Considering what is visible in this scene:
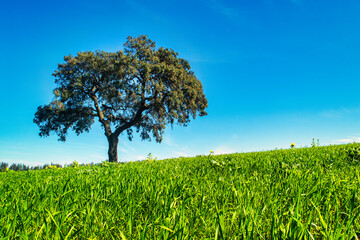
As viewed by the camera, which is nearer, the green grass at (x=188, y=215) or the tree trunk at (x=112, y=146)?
the green grass at (x=188, y=215)

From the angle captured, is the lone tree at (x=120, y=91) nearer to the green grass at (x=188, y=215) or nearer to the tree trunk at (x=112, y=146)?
the tree trunk at (x=112, y=146)

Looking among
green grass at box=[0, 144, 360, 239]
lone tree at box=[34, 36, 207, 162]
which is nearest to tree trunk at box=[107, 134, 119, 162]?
lone tree at box=[34, 36, 207, 162]

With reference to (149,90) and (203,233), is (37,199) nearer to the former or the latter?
(203,233)

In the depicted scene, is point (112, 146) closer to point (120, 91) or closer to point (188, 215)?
point (120, 91)

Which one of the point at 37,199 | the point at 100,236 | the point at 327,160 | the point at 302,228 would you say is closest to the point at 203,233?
the point at 302,228

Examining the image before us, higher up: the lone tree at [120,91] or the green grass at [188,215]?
the lone tree at [120,91]

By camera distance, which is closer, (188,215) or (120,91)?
(188,215)

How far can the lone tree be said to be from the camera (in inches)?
882

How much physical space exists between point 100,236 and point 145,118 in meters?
25.0

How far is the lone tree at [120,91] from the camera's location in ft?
73.5

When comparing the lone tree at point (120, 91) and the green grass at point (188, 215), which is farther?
the lone tree at point (120, 91)

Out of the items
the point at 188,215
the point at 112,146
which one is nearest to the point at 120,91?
the point at 112,146

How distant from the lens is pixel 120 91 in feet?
73.7

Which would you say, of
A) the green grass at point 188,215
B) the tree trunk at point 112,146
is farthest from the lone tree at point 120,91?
the green grass at point 188,215
